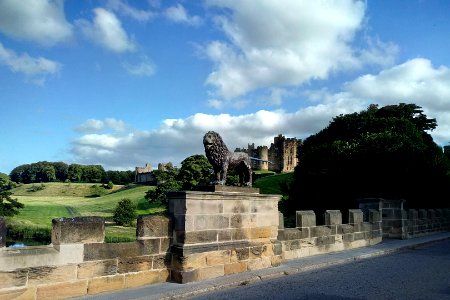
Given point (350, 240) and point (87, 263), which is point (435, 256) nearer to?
point (350, 240)

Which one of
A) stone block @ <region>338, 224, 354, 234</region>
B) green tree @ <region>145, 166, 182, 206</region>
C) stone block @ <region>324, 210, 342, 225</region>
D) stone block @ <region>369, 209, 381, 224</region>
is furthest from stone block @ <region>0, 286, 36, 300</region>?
green tree @ <region>145, 166, 182, 206</region>

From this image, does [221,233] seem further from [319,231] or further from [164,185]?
[164,185]

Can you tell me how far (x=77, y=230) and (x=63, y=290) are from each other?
84cm

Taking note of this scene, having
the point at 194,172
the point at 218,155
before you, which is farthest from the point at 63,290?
the point at 194,172

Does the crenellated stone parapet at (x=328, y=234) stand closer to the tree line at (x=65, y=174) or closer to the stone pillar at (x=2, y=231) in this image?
the stone pillar at (x=2, y=231)

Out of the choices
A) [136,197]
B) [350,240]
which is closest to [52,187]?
[136,197]

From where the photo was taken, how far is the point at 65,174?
12781cm

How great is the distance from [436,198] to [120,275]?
2459cm

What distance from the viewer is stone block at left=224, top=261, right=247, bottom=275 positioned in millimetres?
7452

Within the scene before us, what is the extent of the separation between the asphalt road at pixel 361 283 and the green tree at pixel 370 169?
16415 millimetres

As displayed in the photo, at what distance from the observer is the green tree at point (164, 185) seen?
4839cm

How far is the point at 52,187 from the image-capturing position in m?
99.8

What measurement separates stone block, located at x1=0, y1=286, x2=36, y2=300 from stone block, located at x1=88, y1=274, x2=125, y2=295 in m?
0.81

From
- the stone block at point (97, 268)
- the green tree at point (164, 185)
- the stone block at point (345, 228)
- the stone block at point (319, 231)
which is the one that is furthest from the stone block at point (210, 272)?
the green tree at point (164, 185)
